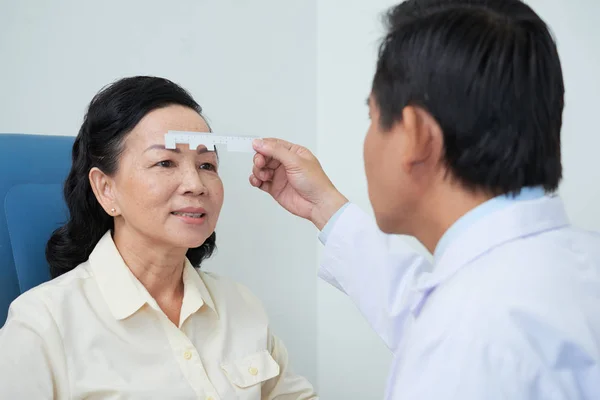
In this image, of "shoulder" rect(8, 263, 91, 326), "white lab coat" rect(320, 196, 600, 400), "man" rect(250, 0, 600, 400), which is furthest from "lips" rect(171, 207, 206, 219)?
"white lab coat" rect(320, 196, 600, 400)

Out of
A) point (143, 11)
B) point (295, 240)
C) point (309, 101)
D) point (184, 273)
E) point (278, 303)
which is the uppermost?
point (143, 11)

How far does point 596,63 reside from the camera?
5.63 ft

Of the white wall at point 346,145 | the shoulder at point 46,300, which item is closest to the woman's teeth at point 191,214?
the shoulder at point 46,300

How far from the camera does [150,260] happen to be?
4.65 feet

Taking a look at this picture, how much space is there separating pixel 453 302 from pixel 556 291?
0.36 ft

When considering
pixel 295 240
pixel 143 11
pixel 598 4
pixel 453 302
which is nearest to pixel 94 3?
pixel 143 11

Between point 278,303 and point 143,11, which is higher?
point 143,11

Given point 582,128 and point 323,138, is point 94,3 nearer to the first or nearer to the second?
point 323,138

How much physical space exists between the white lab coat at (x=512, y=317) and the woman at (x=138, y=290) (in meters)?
0.65

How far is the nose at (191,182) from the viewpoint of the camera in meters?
1.37

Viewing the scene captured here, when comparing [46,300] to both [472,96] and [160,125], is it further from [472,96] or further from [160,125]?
[472,96]

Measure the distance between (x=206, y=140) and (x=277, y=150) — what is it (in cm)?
16

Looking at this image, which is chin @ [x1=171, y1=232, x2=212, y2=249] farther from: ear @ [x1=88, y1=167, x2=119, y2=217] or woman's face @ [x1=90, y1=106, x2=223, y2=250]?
ear @ [x1=88, y1=167, x2=119, y2=217]

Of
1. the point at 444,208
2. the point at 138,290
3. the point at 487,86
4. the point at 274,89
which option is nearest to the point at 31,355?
the point at 138,290
